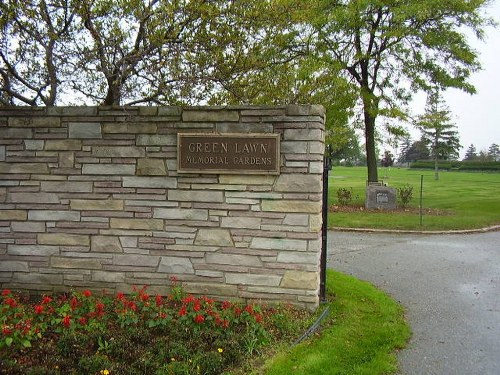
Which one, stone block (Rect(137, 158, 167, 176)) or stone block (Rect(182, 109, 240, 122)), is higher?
stone block (Rect(182, 109, 240, 122))

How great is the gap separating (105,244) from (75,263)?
413 mm

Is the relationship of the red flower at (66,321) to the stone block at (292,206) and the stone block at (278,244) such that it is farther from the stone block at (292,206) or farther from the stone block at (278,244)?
the stone block at (292,206)

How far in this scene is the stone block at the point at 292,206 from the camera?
4609 mm

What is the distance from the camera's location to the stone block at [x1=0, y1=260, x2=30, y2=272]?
498 centimetres

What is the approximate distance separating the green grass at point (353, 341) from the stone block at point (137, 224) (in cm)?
198

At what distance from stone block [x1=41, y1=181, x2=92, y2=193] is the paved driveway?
12.0 feet

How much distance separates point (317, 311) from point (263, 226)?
3.64 ft

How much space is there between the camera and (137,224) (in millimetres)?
4863

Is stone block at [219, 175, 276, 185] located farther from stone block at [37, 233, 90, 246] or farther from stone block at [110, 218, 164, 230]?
stone block at [37, 233, 90, 246]

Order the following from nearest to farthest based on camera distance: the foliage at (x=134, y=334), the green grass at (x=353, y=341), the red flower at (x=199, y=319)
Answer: the foliage at (x=134, y=334) → the green grass at (x=353, y=341) → the red flower at (x=199, y=319)

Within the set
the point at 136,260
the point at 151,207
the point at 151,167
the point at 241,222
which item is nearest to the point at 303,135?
the point at 241,222

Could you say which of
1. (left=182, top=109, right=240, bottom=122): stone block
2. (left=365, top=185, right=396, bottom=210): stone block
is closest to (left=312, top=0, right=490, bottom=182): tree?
(left=365, top=185, right=396, bottom=210): stone block

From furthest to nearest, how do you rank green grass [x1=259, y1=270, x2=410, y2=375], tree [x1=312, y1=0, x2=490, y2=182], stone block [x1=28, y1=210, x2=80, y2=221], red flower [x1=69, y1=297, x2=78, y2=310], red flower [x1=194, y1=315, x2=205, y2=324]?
1. tree [x1=312, y1=0, x2=490, y2=182]
2. stone block [x1=28, y1=210, x2=80, y2=221]
3. red flower [x1=69, y1=297, x2=78, y2=310]
4. red flower [x1=194, y1=315, x2=205, y2=324]
5. green grass [x1=259, y1=270, x2=410, y2=375]

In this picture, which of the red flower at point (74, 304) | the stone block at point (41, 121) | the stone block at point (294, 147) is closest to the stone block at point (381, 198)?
the stone block at point (294, 147)
